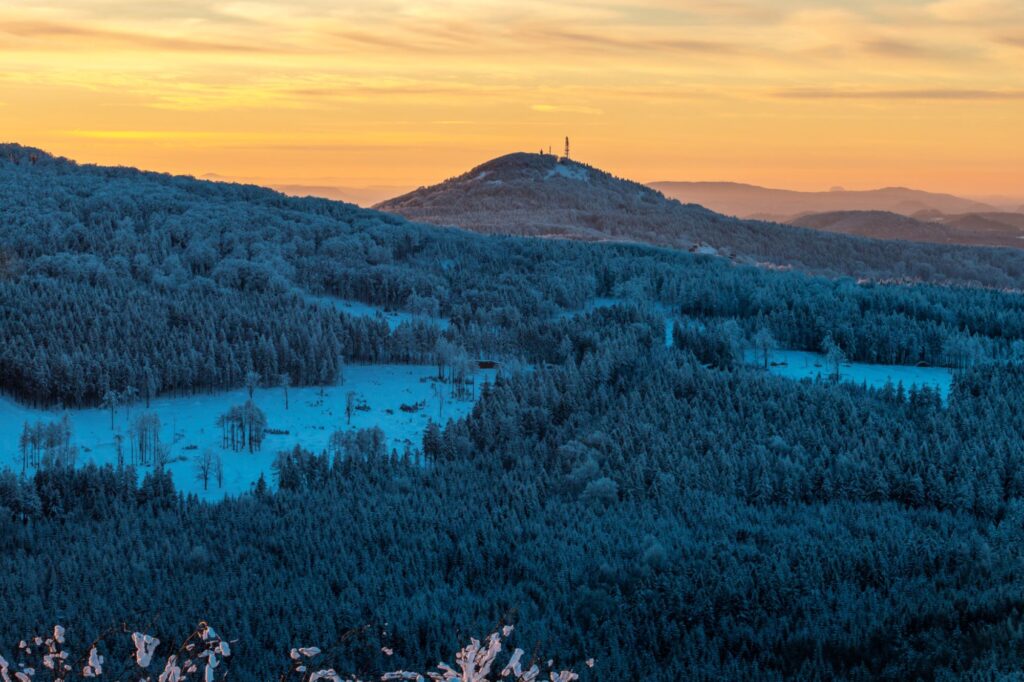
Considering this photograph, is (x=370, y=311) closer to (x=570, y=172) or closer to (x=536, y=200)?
(x=536, y=200)

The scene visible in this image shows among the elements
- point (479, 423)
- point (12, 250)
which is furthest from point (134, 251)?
point (479, 423)

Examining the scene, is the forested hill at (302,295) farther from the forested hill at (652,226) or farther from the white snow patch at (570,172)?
the white snow patch at (570,172)

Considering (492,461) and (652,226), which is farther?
(652,226)

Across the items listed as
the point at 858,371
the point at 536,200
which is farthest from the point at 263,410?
the point at 536,200

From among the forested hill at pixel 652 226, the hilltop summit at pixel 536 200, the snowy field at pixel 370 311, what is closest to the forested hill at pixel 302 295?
the snowy field at pixel 370 311

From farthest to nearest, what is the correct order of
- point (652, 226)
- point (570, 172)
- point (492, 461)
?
point (570, 172) → point (652, 226) → point (492, 461)

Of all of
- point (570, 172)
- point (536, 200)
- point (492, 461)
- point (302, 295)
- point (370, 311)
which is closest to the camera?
point (492, 461)

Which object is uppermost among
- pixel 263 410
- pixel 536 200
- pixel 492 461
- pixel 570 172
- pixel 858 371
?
pixel 570 172

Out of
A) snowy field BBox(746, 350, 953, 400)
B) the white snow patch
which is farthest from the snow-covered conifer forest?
the white snow patch
